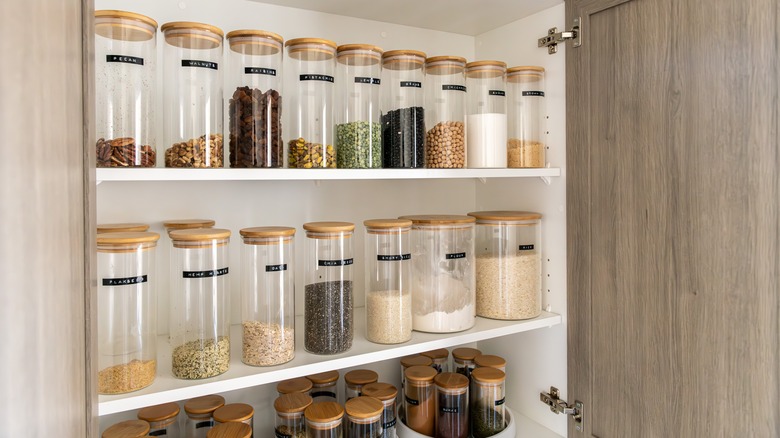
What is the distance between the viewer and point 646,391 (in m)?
1.20

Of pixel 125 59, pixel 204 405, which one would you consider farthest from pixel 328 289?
pixel 125 59

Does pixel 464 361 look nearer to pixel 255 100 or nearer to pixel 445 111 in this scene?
pixel 445 111

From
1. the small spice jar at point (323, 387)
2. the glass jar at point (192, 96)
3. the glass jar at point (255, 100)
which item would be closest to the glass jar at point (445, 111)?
the glass jar at point (255, 100)

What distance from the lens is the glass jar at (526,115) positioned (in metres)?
1.46

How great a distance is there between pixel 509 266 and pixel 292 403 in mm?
692

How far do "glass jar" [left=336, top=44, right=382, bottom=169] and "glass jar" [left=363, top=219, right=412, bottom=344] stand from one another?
0.18 m

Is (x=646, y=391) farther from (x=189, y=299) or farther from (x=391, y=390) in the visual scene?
(x=189, y=299)

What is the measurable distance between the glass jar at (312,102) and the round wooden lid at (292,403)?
1.91 ft

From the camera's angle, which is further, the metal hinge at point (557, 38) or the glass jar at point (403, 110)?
the metal hinge at point (557, 38)

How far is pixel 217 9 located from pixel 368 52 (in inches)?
17.2

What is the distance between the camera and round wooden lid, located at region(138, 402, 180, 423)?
1149mm

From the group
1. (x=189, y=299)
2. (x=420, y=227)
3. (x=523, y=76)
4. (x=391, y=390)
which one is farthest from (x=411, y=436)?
(x=523, y=76)

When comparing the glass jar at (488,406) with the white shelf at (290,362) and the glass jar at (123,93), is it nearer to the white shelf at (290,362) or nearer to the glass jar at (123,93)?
the white shelf at (290,362)

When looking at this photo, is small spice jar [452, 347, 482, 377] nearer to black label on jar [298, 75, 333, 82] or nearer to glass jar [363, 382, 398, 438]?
glass jar [363, 382, 398, 438]
